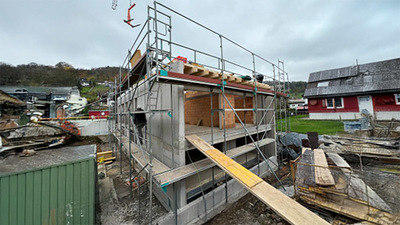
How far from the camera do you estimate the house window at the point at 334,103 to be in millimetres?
20297

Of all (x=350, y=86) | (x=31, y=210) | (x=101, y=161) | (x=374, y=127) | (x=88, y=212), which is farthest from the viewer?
(x=350, y=86)

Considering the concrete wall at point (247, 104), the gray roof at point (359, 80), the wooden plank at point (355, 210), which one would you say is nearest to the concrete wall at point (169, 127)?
the wooden plank at point (355, 210)

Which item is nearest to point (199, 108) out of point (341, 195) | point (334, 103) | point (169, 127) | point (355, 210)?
point (169, 127)

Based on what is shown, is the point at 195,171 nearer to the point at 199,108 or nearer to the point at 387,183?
the point at 199,108

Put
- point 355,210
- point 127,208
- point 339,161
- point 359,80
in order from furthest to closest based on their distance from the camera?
point 359,80 < point 339,161 < point 127,208 < point 355,210

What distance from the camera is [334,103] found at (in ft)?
67.9

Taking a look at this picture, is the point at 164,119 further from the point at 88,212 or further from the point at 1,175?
the point at 1,175

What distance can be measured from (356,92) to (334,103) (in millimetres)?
2587

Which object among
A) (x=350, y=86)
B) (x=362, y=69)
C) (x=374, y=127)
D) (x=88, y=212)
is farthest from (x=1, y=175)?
(x=362, y=69)

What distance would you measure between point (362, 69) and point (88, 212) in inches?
1301

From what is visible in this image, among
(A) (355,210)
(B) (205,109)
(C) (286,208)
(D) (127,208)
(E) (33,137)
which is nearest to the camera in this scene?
(C) (286,208)

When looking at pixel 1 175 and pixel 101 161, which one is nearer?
pixel 1 175

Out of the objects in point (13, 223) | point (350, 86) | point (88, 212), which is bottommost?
point (88, 212)

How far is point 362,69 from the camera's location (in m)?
20.8
